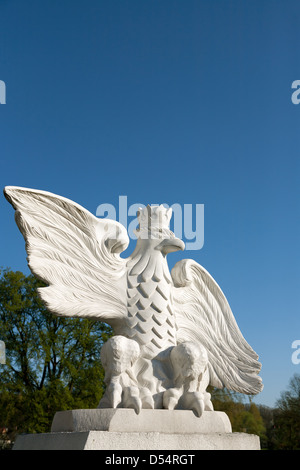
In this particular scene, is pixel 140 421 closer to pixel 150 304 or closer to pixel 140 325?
pixel 140 325

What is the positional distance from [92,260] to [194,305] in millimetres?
1215

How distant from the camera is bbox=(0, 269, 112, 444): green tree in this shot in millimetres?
12875

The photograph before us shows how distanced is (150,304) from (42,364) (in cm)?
987

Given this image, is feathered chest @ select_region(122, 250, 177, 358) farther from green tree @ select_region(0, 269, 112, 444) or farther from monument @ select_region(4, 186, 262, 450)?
green tree @ select_region(0, 269, 112, 444)

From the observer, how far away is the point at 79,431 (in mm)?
3705

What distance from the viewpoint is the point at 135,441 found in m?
3.59

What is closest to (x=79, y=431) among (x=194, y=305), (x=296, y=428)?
(x=194, y=305)

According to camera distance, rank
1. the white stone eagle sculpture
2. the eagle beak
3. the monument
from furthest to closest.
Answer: the eagle beak < the white stone eagle sculpture < the monument

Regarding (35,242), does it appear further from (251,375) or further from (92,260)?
(251,375)

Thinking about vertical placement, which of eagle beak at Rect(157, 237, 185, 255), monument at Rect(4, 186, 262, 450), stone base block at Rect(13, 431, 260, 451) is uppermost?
eagle beak at Rect(157, 237, 185, 255)

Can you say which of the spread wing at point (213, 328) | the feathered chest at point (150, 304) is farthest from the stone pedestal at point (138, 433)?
the spread wing at point (213, 328)

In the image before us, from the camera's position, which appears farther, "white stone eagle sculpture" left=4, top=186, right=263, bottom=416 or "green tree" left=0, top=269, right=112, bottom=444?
"green tree" left=0, top=269, right=112, bottom=444

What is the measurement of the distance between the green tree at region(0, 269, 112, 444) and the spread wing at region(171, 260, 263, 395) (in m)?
8.73

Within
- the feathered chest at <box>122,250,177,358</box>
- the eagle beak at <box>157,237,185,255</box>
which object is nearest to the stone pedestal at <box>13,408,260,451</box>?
the feathered chest at <box>122,250,177,358</box>
